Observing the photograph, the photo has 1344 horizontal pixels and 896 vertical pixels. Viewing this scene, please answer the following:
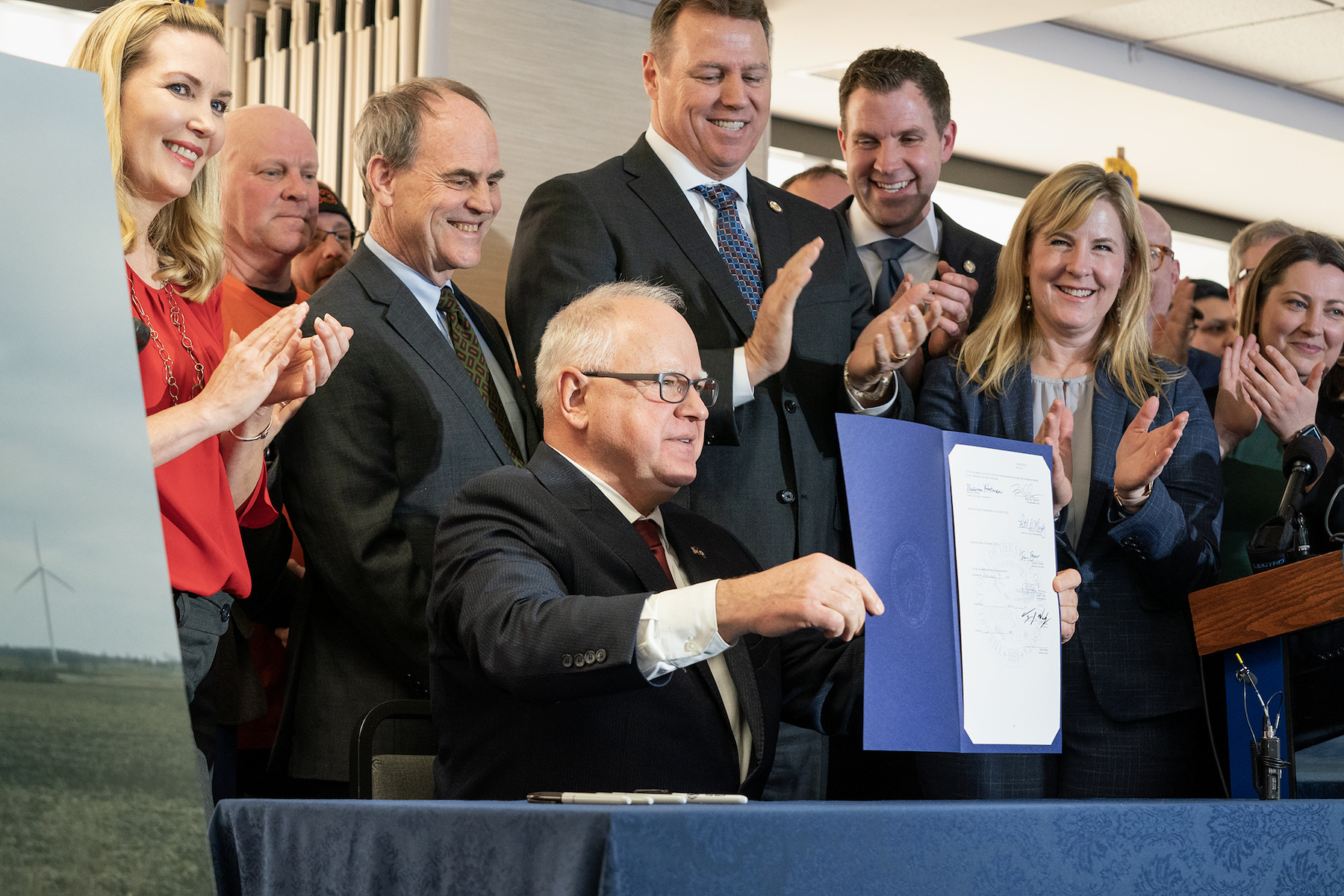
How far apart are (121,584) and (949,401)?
5.83ft

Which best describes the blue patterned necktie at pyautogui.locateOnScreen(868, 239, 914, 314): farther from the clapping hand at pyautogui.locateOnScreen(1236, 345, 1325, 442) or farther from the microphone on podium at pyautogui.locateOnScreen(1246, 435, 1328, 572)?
the microphone on podium at pyautogui.locateOnScreen(1246, 435, 1328, 572)

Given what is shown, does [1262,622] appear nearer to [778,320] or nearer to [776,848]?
[778,320]

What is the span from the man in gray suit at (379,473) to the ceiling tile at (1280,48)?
18.8 ft

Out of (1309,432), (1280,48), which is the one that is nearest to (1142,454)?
(1309,432)

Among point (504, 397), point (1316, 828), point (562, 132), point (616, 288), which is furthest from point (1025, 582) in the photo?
point (562, 132)

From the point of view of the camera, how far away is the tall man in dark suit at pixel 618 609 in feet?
5.28

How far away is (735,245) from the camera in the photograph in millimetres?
2674

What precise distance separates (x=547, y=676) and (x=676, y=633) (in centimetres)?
16

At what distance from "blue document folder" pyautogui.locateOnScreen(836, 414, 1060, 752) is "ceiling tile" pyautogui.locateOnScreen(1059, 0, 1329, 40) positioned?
5203 millimetres

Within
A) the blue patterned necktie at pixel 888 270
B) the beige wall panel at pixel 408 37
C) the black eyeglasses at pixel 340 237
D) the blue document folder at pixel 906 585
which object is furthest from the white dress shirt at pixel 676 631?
the beige wall panel at pixel 408 37

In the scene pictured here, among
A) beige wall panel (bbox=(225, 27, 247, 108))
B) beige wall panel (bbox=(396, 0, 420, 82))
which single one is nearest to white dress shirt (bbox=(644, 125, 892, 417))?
beige wall panel (bbox=(396, 0, 420, 82))

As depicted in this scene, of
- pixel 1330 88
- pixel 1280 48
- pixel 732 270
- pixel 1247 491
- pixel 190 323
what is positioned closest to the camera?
pixel 190 323

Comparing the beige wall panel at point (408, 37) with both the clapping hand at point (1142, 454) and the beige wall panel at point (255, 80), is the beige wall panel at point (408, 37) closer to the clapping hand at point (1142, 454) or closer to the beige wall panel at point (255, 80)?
the beige wall panel at point (255, 80)

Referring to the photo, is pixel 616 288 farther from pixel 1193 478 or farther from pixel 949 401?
pixel 1193 478
